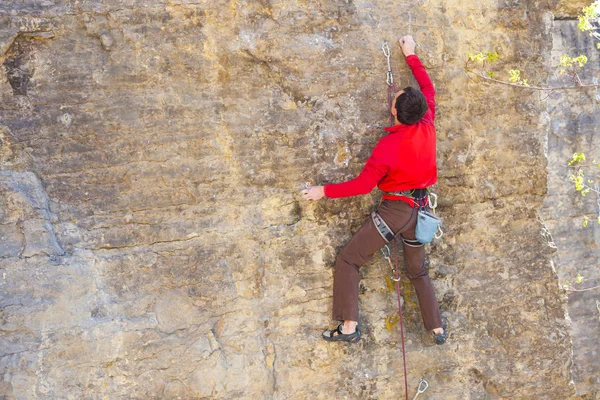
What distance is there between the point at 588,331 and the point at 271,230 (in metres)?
3.59

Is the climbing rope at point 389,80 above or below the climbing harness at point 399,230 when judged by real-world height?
above

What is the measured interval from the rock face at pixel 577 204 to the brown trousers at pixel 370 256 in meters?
2.25

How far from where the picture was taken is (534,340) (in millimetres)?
4203

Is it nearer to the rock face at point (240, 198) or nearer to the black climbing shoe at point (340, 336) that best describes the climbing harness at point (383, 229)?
the rock face at point (240, 198)

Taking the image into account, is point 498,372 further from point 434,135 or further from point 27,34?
point 27,34

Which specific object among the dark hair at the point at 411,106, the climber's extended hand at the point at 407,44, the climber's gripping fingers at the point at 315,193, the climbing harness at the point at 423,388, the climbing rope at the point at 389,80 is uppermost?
the climber's extended hand at the point at 407,44

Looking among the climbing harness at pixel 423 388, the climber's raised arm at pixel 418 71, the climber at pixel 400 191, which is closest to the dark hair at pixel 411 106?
the climber at pixel 400 191

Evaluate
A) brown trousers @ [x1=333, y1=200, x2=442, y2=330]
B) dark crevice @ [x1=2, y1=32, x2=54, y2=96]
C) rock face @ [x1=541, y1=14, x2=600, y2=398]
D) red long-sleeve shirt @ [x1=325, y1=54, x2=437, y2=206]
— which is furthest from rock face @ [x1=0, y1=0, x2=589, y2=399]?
rock face @ [x1=541, y1=14, x2=600, y2=398]

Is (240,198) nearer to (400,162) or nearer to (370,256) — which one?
(370,256)

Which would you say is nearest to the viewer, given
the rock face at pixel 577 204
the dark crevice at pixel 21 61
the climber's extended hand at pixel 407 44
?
the dark crevice at pixel 21 61

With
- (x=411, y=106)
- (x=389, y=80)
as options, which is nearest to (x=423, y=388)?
(x=411, y=106)

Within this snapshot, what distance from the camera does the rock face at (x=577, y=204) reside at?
17.9ft

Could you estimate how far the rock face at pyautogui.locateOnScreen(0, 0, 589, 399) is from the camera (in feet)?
11.6

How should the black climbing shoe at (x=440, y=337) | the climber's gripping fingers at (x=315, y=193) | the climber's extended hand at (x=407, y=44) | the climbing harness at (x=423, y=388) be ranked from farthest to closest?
the climbing harness at (x=423, y=388) → the black climbing shoe at (x=440, y=337) → the climber's extended hand at (x=407, y=44) → the climber's gripping fingers at (x=315, y=193)
